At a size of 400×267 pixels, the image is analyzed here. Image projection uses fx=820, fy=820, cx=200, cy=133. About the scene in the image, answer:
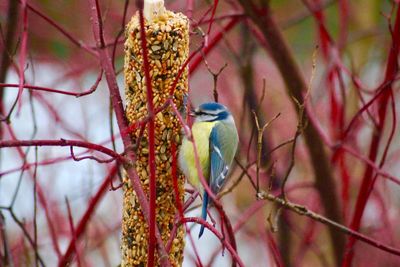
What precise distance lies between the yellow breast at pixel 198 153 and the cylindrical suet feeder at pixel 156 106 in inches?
1.9

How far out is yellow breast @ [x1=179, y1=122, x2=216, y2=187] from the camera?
7.70ft

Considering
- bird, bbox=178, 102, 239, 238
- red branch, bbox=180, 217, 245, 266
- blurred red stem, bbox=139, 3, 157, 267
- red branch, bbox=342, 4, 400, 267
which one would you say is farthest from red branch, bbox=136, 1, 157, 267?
red branch, bbox=342, 4, 400, 267

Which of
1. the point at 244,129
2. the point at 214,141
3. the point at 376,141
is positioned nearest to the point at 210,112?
the point at 214,141

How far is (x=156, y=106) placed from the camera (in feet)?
7.42

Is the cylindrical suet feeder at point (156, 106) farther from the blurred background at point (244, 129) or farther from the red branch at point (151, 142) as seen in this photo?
the blurred background at point (244, 129)

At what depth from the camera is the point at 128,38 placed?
2340 mm

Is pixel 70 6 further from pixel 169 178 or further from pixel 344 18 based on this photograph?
pixel 169 178

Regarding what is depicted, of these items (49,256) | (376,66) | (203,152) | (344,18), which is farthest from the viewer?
(376,66)

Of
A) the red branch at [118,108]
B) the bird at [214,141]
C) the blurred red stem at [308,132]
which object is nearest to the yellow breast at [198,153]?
the bird at [214,141]

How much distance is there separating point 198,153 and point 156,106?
38 centimetres

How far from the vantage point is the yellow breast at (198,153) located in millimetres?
2346

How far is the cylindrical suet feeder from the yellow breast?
0.05 m

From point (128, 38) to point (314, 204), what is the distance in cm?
235

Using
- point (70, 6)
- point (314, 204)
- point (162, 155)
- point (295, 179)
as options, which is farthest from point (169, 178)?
point (295, 179)
